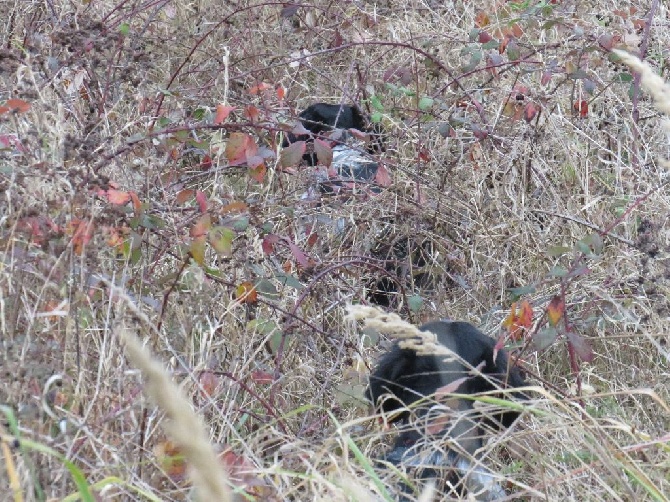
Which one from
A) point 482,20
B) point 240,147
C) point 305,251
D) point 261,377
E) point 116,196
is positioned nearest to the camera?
point 116,196

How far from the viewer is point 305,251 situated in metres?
3.51

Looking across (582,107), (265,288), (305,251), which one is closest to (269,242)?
(265,288)

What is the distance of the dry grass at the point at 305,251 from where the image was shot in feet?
6.54

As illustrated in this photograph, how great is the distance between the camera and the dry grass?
78.5 inches

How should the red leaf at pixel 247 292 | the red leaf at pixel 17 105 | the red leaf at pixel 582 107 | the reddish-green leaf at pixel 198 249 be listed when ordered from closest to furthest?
the red leaf at pixel 17 105
the reddish-green leaf at pixel 198 249
the red leaf at pixel 247 292
the red leaf at pixel 582 107

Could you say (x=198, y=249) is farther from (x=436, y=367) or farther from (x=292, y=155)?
(x=436, y=367)

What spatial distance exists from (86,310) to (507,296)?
70.8 inches

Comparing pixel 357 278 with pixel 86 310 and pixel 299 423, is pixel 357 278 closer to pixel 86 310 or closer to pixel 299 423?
pixel 299 423

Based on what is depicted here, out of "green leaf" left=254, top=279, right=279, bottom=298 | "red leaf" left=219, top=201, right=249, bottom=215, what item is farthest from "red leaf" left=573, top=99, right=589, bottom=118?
"red leaf" left=219, top=201, right=249, bottom=215

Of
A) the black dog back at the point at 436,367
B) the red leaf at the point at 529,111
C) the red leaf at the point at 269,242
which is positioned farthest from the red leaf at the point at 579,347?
the red leaf at the point at 529,111

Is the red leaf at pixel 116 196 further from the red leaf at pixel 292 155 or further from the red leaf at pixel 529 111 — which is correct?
the red leaf at pixel 529 111

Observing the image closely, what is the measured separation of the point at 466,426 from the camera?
228 centimetres

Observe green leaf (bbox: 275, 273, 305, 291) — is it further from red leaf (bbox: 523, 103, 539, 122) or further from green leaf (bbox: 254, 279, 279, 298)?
red leaf (bbox: 523, 103, 539, 122)

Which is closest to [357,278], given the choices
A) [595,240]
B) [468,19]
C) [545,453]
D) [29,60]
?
A: [595,240]
